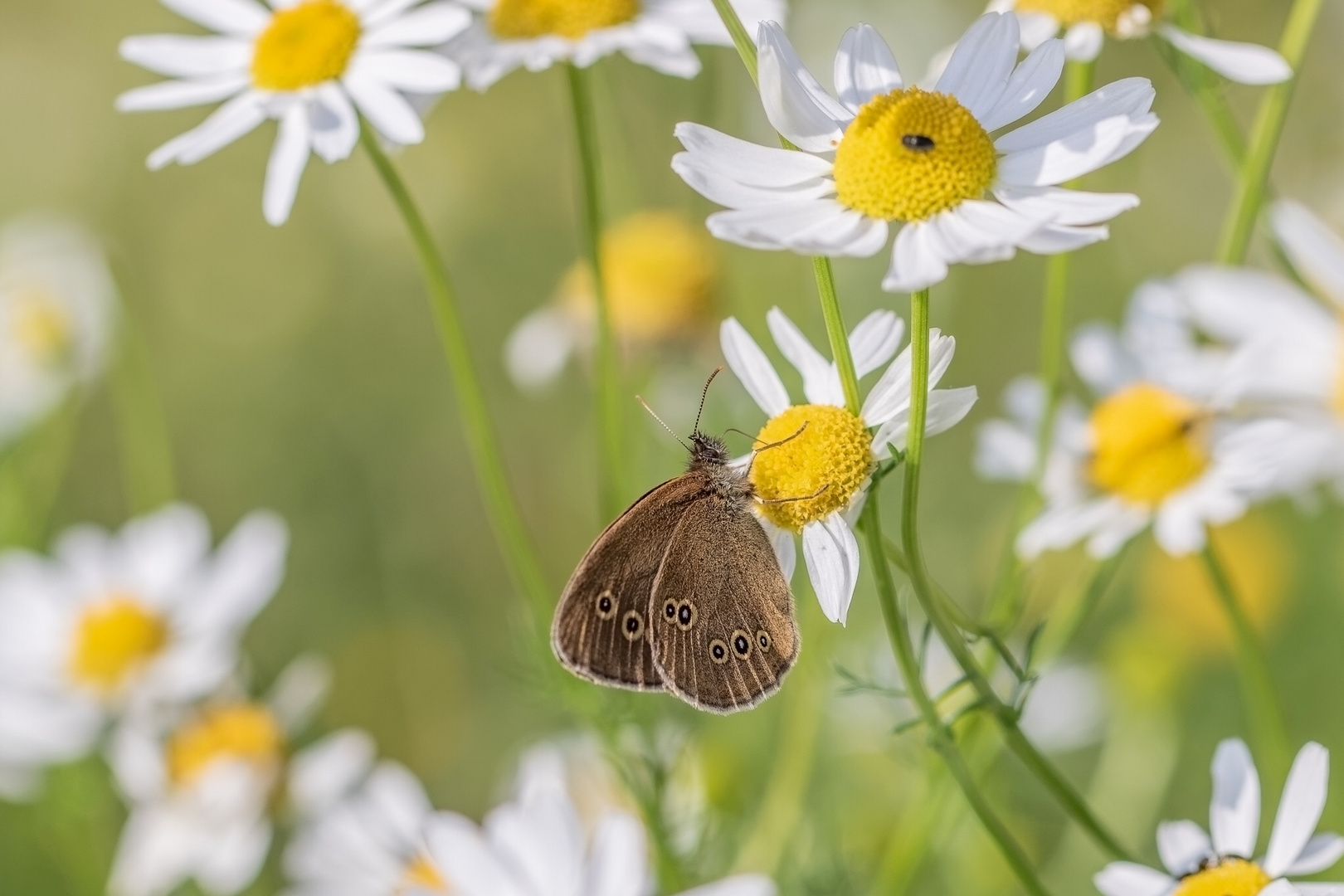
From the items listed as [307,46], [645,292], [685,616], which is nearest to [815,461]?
[685,616]

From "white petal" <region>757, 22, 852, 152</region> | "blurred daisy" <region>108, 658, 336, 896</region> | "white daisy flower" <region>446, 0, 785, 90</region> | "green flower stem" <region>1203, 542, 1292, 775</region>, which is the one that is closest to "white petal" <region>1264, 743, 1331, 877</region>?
"green flower stem" <region>1203, 542, 1292, 775</region>

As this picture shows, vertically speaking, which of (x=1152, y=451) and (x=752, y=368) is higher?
(x=752, y=368)

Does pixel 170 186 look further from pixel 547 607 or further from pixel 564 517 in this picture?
pixel 547 607

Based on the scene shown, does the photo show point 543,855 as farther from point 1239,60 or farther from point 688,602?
point 1239,60

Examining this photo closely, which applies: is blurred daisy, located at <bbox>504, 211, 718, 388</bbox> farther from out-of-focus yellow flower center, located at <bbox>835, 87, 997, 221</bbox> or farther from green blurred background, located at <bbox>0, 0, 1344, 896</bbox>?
out-of-focus yellow flower center, located at <bbox>835, 87, 997, 221</bbox>

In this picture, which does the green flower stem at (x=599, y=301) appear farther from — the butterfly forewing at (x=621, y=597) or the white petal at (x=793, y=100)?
the white petal at (x=793, y=100)

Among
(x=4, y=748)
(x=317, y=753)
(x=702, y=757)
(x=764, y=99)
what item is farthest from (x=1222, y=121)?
(x=4, y=748)
